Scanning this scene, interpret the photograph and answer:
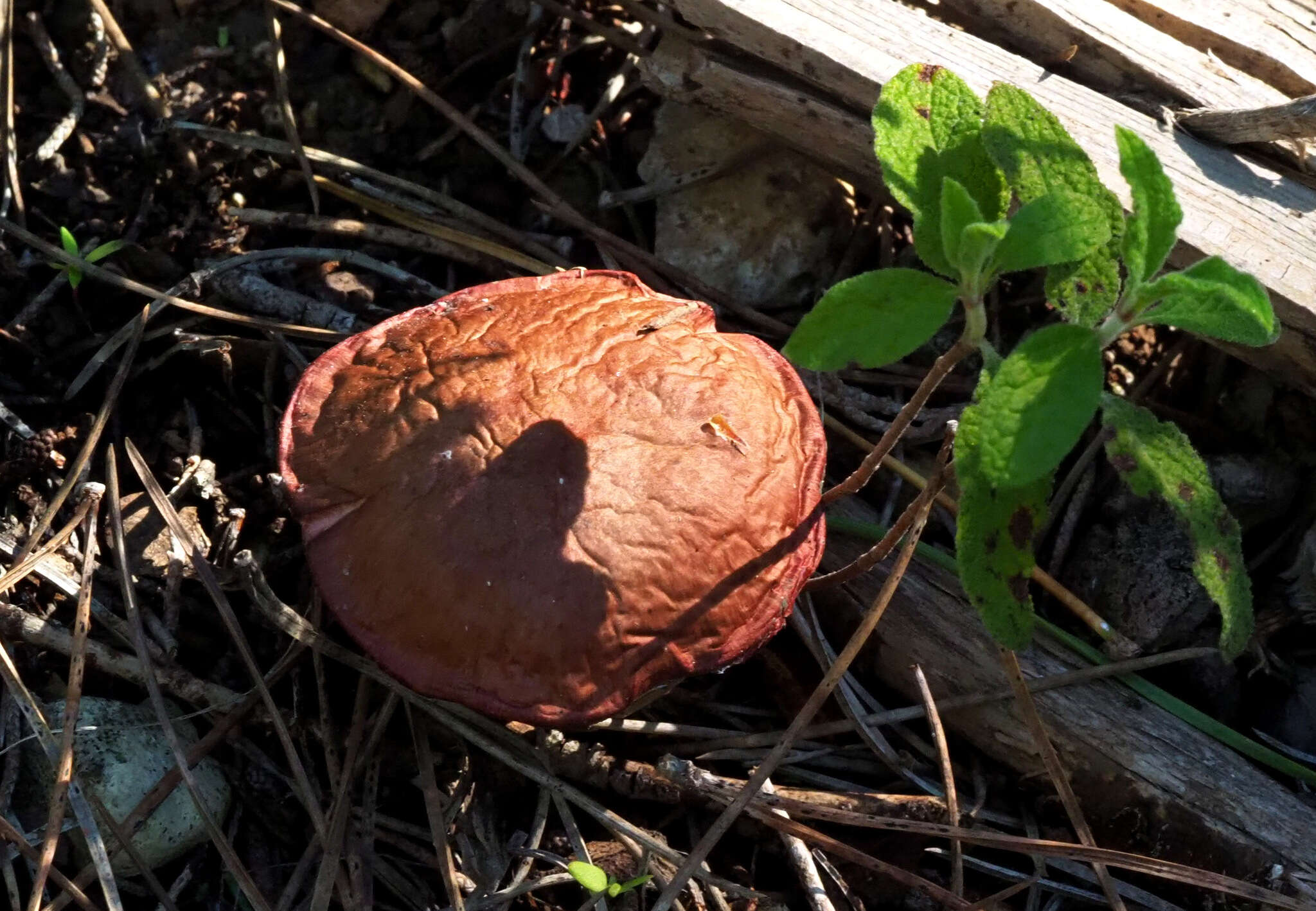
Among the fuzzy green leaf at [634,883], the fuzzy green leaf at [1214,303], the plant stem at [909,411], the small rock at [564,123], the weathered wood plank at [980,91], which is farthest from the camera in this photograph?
the small rock at [564,123]

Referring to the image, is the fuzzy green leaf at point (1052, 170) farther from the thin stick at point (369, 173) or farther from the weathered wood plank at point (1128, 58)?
the thin stick at point (369, 173)

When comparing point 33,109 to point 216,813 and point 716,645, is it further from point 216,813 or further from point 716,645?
point 716,645

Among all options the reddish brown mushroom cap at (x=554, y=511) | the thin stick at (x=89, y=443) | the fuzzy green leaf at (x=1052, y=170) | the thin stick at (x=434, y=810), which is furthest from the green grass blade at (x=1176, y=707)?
the thin stick at (x=89, y=443)

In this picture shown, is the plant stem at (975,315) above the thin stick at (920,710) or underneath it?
above

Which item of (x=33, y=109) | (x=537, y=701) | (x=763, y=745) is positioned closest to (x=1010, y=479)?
(x=537, y=701)

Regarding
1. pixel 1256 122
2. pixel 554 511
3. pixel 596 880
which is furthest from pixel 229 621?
pixel 1256 122

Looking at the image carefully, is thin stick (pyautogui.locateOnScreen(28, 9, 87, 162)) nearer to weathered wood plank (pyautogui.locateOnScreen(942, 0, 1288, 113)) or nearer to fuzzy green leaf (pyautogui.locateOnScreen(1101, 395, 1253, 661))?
weathered wood plank (pyautogui.locateOnScreen(942, 0, 1288, 113))

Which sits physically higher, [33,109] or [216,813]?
[33,109]
